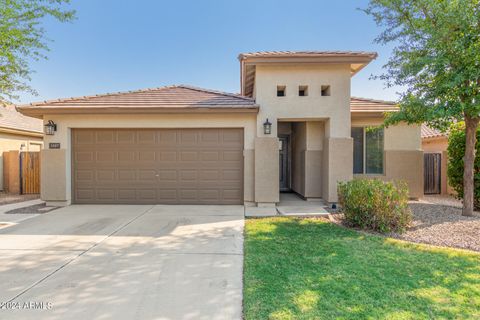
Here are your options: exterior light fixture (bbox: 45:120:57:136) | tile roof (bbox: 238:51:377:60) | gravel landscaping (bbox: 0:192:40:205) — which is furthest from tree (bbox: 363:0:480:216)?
gravel landscaping (bbox: 0:192:40:205)

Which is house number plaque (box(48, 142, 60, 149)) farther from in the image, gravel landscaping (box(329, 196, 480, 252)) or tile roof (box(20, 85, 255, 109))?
gravel landscaping (box(329, 196, 480, 252))

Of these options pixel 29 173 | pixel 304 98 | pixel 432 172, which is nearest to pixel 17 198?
pixel 29 173

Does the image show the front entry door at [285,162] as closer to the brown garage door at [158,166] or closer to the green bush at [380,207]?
the brown garage door at [158,166]

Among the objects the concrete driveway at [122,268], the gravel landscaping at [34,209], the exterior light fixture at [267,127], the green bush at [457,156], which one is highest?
the exterior light fixture at [267,127]

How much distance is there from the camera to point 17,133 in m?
13.4

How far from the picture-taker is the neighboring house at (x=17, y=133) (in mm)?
12703

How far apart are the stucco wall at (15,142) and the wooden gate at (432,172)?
19.7 m

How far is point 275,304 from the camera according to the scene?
2.98m

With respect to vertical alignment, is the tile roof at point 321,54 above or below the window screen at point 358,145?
above

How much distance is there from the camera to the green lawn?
9.43 feet

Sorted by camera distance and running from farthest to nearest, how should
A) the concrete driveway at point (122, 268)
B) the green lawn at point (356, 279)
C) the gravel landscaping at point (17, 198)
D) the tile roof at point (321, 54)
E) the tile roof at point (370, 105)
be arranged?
the gravel landscaping at point (17, 198) < the tile roof at point (370, 105) < the tile roof at point (321, 54) < the concrete driveway at point (122, 268) < the green lawn at point (356, 279)

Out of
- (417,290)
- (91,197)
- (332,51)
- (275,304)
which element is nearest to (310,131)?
(332,51)

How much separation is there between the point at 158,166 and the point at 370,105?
8.18 meters

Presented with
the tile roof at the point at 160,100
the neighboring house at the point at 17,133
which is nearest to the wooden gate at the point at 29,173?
the neighboring house at the point at 17,133
